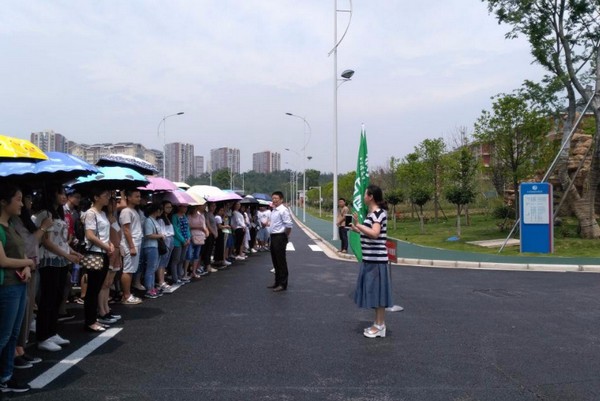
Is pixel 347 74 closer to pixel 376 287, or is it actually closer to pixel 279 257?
pixel 279 257

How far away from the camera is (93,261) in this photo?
5898mm

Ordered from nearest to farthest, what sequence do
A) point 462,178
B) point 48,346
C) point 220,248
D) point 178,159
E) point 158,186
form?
point 48,346, point 158,186, point 220,248, point 462,178, point 178,159

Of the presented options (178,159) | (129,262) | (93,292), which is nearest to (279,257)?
(129,262)

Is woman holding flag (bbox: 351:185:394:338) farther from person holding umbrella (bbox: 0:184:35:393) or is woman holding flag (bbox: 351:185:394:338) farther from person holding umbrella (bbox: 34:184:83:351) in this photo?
person holding umbrella (bbox: 0:184:35:393)

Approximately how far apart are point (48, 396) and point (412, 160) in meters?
29.5

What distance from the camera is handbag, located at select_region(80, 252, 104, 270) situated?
5.87 meters

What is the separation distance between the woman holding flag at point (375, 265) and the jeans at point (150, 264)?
12.5 ft

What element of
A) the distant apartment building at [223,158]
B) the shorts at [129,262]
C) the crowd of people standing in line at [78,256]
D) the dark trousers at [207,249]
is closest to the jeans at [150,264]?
the crowd of people standing in line at [78,256]

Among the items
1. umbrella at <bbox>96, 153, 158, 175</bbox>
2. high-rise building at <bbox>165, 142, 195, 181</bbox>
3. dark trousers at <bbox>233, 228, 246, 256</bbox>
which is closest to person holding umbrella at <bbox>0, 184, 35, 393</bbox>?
umbrella at <bbox>96, 153, 158, 175</bbox>

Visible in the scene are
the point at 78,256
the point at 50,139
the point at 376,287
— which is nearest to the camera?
the point at 78,256

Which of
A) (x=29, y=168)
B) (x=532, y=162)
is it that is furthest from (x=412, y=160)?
(x=29, y=168)

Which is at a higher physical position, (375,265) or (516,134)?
(516,134)

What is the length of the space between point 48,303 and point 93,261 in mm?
737

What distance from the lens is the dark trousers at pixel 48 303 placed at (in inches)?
209
